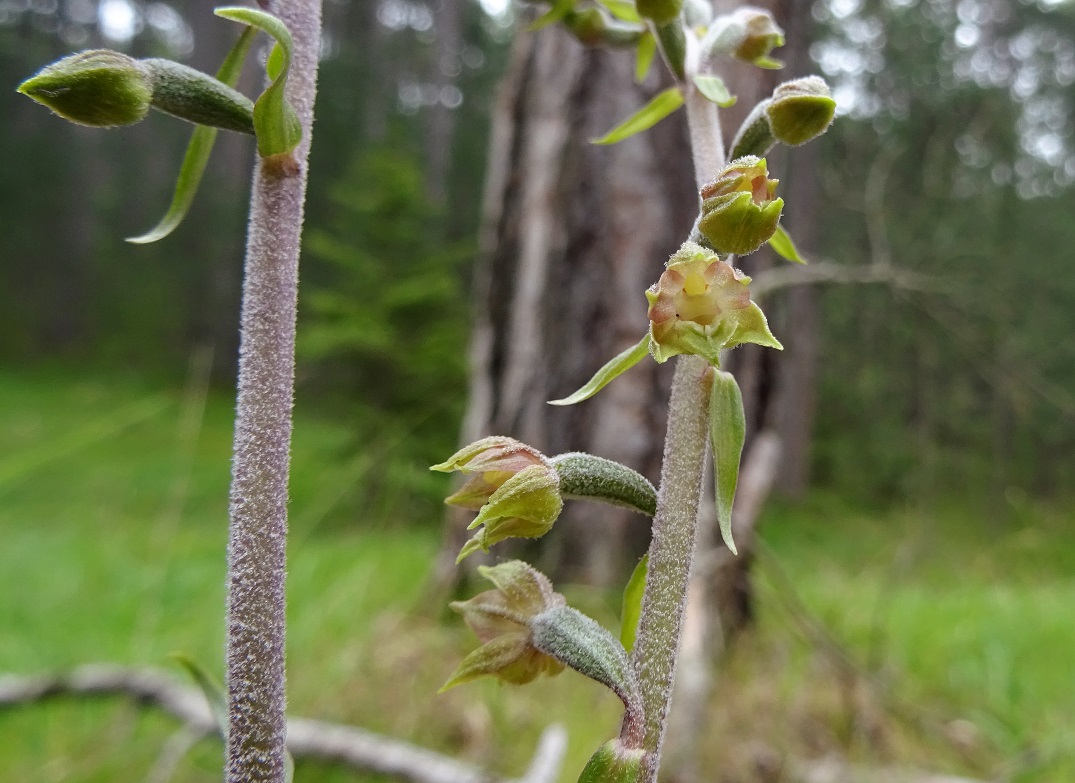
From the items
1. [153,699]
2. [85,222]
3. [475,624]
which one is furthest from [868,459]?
[85,222]

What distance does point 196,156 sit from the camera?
2.10 feet

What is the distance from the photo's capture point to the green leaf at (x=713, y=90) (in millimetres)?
628

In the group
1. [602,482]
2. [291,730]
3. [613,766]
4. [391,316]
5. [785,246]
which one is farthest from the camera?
[391,316]

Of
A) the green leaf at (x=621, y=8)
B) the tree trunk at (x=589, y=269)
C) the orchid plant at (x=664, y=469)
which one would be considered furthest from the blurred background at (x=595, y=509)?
the green leaf at (x=621, y=8)

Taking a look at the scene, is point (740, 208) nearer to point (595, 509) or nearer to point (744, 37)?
point (744, 37)

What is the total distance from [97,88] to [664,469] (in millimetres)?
398

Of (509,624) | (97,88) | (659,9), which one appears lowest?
(509,624)

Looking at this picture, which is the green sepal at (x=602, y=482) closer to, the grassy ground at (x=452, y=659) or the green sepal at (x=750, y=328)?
the green sepal at (x=750, y=328)

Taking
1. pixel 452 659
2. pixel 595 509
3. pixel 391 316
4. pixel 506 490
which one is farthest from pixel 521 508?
pixel 391 316

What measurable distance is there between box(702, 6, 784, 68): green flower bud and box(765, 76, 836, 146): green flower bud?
146 millimetres

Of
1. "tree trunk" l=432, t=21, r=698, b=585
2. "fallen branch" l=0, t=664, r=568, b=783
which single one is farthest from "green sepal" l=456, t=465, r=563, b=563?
"tree trunk" l=432, t=21, r=698, b=585

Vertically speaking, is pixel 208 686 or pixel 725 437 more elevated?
pixel 725 437

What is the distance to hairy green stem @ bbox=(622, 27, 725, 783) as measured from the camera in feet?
1.63

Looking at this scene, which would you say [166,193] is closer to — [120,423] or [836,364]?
[836,364]
